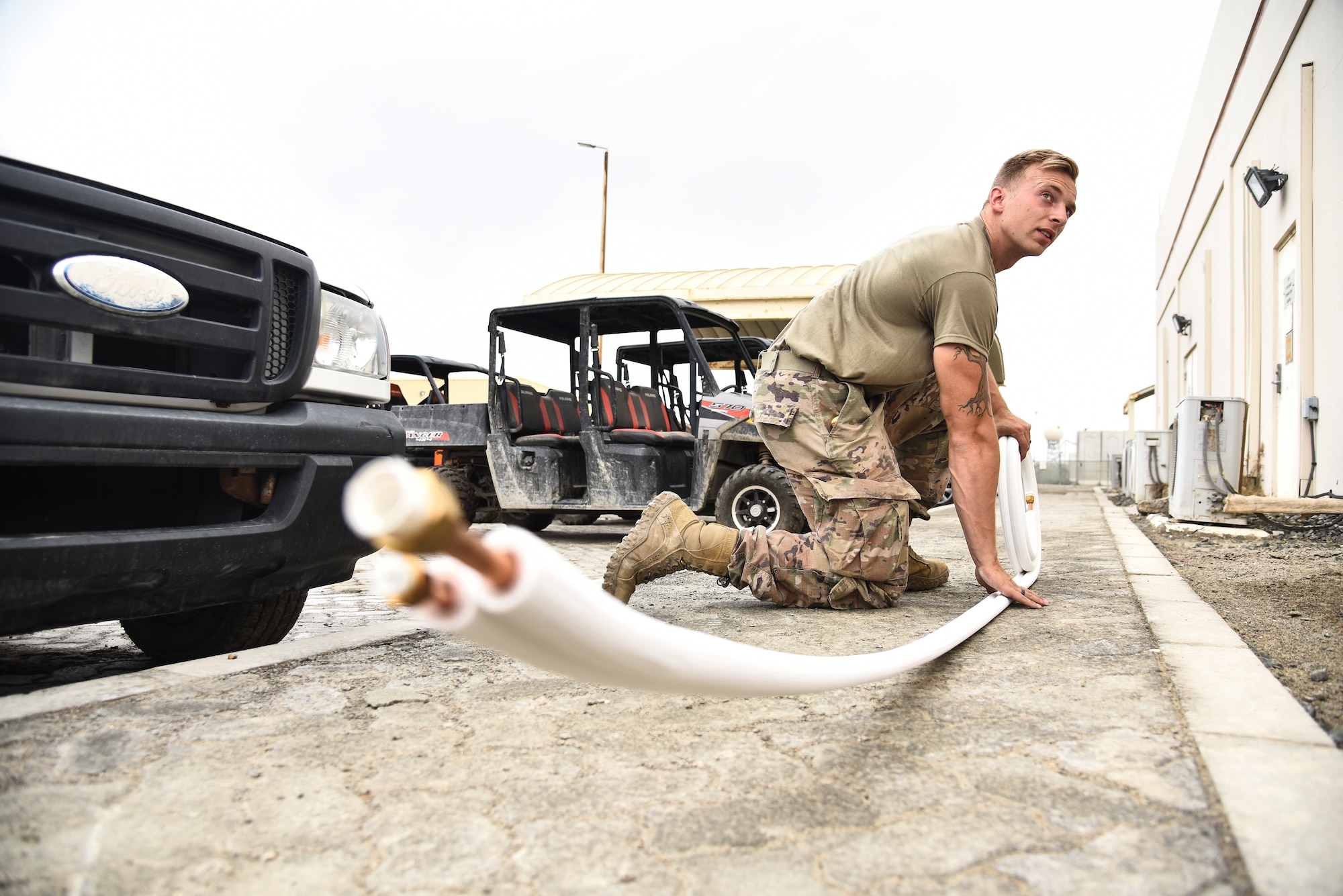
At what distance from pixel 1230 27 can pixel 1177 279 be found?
7347mm

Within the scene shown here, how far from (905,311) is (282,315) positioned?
1.91m

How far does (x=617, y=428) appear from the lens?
21.4ft

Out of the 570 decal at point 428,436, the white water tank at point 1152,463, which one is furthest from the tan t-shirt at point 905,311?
the white water tank at point 1152,463

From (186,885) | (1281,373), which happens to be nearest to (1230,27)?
(1281,373)

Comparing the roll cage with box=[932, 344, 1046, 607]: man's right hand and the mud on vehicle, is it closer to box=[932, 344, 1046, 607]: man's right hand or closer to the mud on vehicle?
Answer: the mud on vehicle

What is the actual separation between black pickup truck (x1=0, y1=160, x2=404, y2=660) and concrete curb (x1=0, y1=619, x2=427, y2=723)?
0.53 feet

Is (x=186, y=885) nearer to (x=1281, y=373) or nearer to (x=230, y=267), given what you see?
(x=230, y=267)

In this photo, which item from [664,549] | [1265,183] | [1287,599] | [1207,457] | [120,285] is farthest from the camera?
[1265,183]

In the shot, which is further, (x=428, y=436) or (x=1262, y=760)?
(x=428, y=436)

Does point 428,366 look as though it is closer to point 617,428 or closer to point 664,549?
point 617,428

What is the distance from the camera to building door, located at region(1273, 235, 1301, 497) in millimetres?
7711

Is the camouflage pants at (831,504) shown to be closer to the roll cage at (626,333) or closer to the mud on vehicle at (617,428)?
the mud on vehicle at (617,428)

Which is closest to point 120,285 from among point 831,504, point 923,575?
point 831,504

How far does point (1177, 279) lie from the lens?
17516 millimetres
